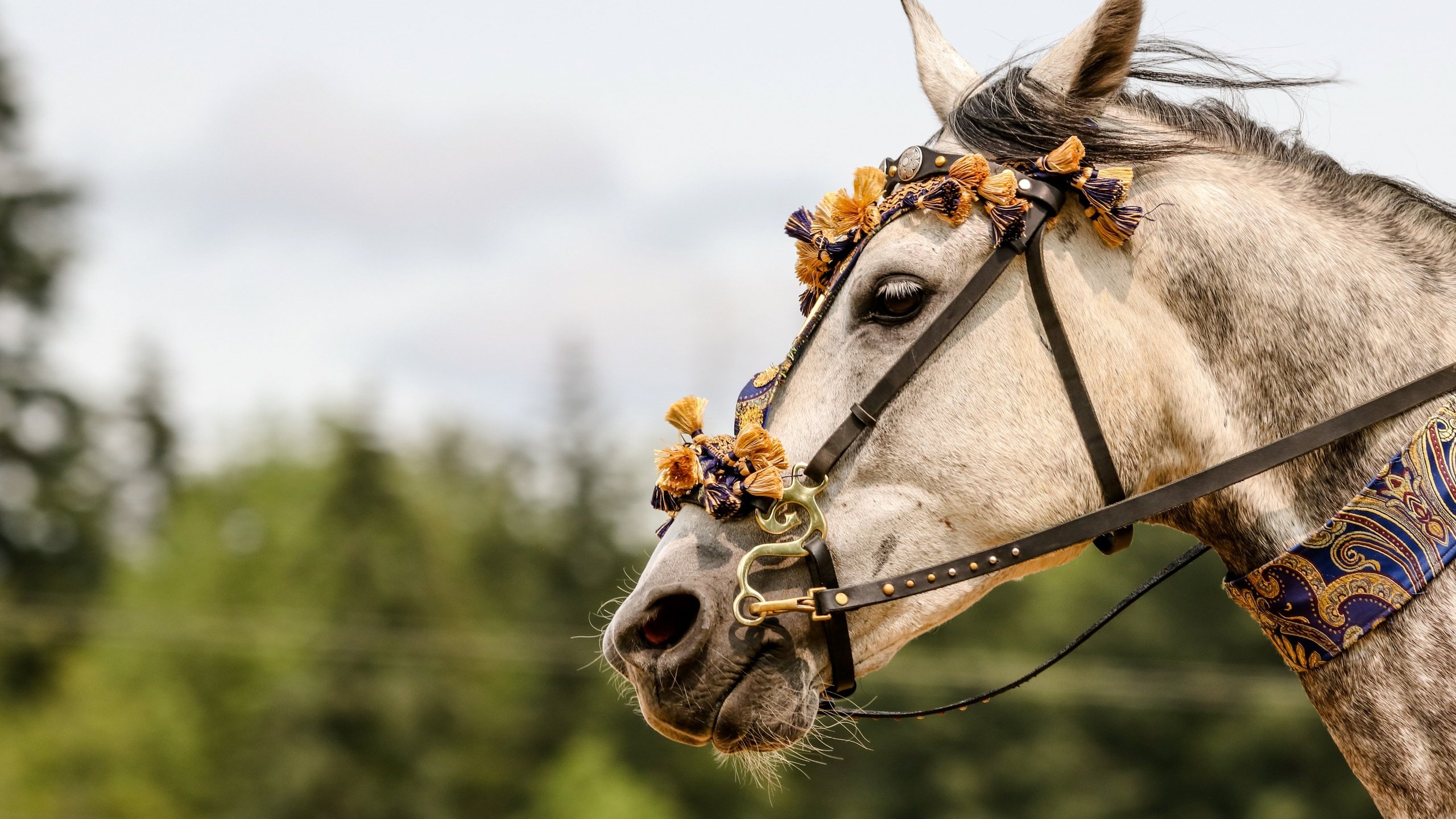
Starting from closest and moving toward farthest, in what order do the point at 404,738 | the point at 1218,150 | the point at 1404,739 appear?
the point at 1404,739, the point at 1218,150, the point at 404,738

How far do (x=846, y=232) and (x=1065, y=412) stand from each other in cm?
73

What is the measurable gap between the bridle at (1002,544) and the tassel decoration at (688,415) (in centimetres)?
32

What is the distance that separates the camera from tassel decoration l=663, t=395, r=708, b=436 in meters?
3.52

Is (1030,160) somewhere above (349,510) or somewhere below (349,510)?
below

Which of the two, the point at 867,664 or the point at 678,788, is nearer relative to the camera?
the point at 867,664

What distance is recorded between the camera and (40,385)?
45.8m

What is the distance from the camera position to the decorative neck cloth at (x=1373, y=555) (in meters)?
3.03

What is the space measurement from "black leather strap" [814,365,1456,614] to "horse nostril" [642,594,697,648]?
11.9 inches

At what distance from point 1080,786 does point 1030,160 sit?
1763 inches

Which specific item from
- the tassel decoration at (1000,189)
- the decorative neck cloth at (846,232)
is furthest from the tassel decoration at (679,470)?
the tassel decoration at (1000,189)

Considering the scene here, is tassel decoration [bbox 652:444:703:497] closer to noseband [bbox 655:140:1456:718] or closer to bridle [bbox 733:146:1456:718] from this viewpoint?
noseband [bbox 655:140:1456:718]

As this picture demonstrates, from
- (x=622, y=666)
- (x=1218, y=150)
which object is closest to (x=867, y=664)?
(x=622, y=666)

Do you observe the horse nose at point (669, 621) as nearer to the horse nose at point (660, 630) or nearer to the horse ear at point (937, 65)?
the horse nose at point (660, 630)

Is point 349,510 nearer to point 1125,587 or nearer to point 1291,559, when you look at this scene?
point 1125,587
